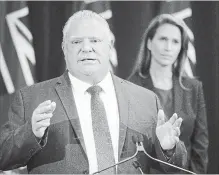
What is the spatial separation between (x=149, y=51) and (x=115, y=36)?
0.78 ft

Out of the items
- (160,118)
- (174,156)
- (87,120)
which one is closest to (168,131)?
(160,118)

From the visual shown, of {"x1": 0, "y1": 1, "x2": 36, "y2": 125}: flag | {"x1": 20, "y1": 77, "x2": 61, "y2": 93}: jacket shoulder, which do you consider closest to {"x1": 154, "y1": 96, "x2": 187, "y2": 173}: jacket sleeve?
{"x1": 20, "y1": 77, "x2": 61, "y2": 93}: jacket shoulder

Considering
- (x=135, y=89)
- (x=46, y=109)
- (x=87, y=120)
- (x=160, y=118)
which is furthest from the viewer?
(x=135, y=89)

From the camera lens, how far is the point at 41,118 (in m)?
2.07

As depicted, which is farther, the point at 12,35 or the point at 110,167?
the point at 12,35

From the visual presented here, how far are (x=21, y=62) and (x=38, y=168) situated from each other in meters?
0.66

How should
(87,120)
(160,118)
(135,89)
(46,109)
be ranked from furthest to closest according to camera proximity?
(135,89) < (87,120) < (160,118) < (46,109)

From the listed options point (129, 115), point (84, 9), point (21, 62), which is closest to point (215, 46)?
point (129, 115)

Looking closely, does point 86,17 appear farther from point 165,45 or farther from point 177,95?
point 177,95

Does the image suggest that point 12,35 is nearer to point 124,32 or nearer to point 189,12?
point 124,32

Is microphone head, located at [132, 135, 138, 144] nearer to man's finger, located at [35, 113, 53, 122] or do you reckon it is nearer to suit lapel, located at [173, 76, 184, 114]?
suit lapel, located at [173, 76, 184, 114]

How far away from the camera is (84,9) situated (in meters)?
2.42

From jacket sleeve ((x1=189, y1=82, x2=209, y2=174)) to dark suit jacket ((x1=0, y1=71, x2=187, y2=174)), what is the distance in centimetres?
10

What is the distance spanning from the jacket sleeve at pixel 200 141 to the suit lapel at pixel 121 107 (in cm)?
45
